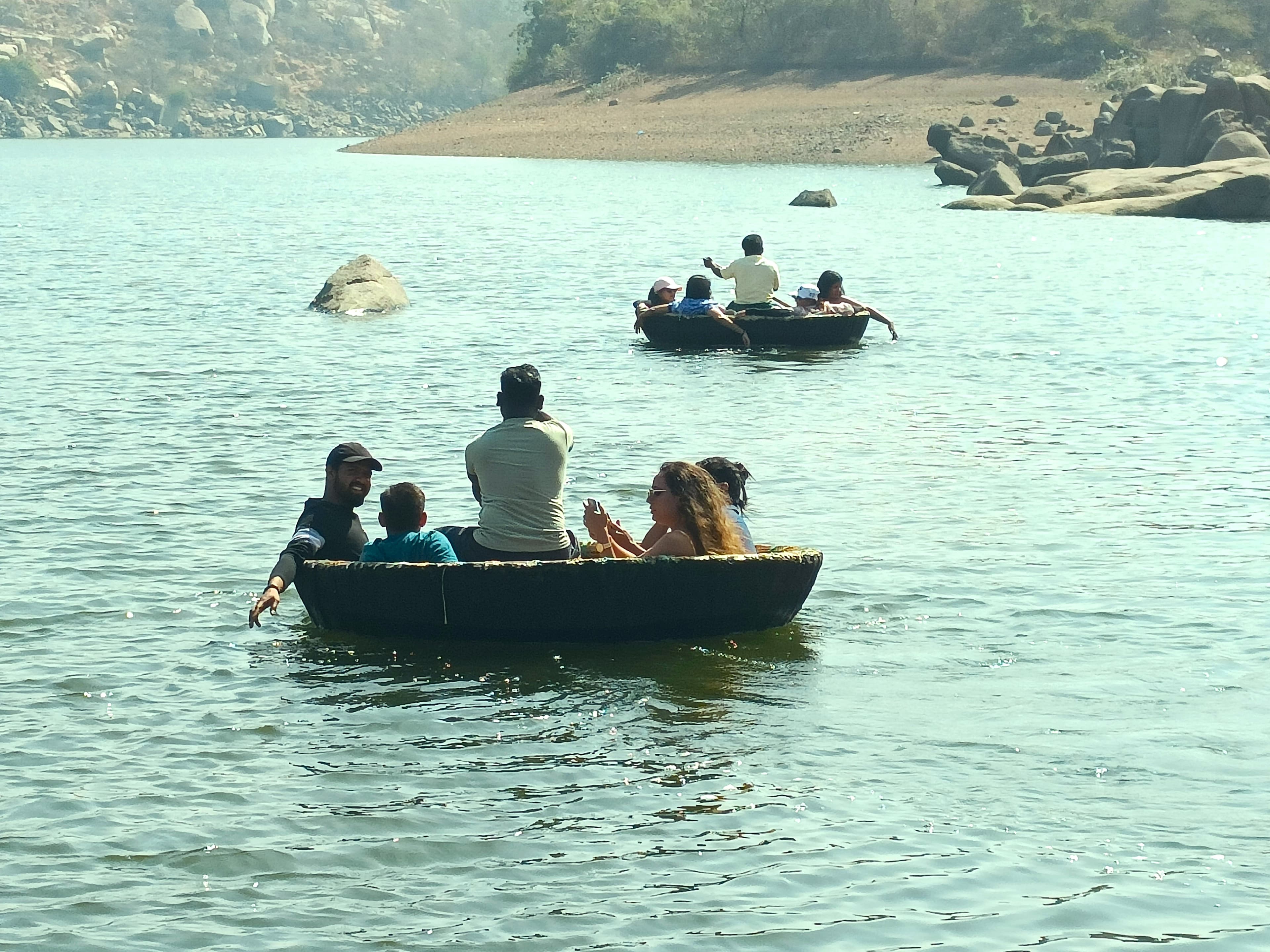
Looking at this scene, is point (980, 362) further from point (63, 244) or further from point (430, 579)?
point (63, 244)

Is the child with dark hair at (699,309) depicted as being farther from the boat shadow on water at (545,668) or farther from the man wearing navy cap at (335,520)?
the man wearing navy cap at (335,520)

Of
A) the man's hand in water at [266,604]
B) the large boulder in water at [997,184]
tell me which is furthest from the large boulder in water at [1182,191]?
the man's hand in water at [266,604]

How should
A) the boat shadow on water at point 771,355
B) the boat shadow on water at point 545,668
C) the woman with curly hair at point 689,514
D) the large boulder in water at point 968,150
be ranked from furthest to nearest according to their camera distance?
the large boulder in water at point 968,150, the boat shadow on water at point 771,355, the woman with curly hair at point 689,514, the boat shadow on water at point 545,668

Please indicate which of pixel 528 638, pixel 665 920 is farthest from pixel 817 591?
Answer: pixel 665 920

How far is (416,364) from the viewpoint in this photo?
76.3 feet

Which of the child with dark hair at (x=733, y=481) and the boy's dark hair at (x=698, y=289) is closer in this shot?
the child with dark hair at (x=733, y=481)

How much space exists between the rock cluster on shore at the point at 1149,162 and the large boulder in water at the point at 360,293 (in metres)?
27.6

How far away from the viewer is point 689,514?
10.7 m

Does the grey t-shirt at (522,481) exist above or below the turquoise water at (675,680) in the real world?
above

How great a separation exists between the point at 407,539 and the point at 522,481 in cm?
75

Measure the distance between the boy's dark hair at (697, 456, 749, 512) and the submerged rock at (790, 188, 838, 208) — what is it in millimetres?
45381

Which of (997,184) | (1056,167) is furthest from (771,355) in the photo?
(1056,167)

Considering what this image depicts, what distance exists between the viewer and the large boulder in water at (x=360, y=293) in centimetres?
2945

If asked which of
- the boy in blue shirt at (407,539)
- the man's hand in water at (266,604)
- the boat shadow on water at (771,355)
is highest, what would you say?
the boy in blue shirt at (407,539)
